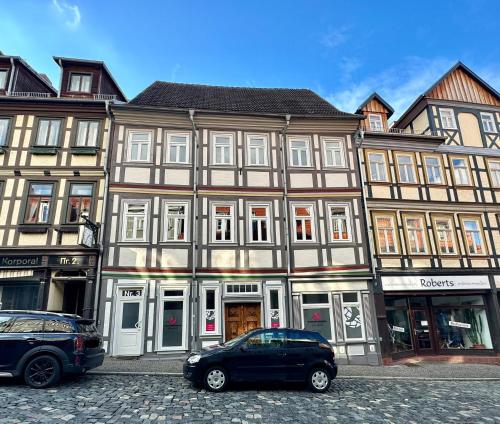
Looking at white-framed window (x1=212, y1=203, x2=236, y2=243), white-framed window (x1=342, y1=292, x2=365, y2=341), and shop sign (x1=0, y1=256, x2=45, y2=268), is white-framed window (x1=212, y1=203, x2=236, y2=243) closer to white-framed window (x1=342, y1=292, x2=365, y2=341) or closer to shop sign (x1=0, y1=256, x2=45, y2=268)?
white-framed window (x1=342, y1=292, x2=365, y2=341)

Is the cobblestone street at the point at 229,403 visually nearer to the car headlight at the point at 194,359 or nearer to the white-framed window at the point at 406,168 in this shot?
the car headlight at the point at 194,359

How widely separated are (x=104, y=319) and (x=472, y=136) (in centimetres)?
2018

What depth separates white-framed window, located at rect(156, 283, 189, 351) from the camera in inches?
507

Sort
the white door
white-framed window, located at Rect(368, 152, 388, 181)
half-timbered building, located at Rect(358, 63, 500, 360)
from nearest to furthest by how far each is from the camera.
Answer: the white door, half-timbered building, located at Rect(358, 63, 500, 360), white-framed window, located at Rect(368, 152, 388, 181)

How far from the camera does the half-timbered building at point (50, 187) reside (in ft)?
42.9

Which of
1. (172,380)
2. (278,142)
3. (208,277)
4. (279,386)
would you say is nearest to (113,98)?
(278,142)

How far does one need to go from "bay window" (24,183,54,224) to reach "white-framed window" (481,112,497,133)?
22.2 m

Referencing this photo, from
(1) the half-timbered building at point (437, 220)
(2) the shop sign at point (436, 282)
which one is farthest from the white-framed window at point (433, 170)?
(2) the shop sign at point (436, 282)

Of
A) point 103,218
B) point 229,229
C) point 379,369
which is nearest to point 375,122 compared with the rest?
point 229,229

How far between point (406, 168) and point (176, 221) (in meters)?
11.8

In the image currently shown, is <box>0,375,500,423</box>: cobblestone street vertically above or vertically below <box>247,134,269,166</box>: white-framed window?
below

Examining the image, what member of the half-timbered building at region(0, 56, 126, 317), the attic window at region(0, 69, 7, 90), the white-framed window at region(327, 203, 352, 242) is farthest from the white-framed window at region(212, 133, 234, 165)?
the attic window at region(0, 69, 7, 90)

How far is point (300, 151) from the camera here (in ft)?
52.7

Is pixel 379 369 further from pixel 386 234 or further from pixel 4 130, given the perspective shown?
pixel 4 130
